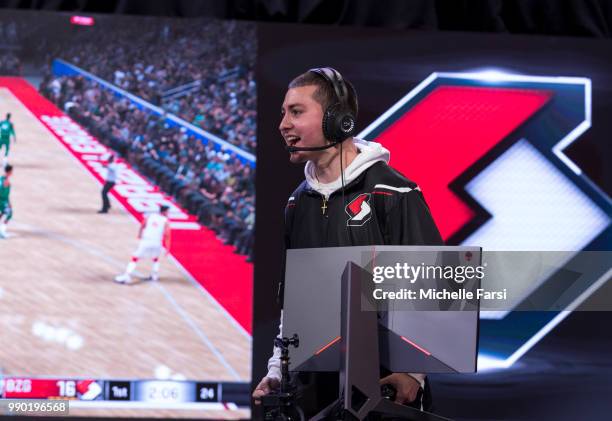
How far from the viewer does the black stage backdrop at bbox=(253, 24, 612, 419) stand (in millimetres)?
4605

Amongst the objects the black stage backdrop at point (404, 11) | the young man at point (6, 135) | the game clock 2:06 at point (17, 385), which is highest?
the black stage backdrop at point (404, 11)

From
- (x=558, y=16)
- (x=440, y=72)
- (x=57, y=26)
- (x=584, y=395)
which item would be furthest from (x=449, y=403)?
(x=57, y=26)

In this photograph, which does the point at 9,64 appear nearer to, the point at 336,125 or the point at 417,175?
the point at 417,175

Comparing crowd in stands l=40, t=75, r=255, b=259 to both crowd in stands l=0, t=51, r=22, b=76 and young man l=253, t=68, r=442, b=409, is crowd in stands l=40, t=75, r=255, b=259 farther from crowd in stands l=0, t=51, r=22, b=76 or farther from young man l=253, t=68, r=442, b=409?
young man l=253, t=68, r=442, b=409

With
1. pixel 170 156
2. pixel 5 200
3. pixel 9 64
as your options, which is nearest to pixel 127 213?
pixel 170 156

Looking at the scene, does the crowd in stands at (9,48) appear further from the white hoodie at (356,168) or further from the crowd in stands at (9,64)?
the white hoodie at (356,168)

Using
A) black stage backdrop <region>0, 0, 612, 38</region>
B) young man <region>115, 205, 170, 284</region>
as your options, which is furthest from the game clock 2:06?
black stage backdrop <region>0, 0, 612, 38</region>

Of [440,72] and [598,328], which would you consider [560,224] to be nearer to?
[598,328]

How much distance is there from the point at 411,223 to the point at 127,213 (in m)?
2.85

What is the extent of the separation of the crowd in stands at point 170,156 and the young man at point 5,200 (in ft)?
1.58

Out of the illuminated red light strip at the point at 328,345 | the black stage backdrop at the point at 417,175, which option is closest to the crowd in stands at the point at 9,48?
the black stage backdrop at the point at 417,175

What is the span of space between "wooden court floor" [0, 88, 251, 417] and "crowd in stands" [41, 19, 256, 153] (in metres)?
0.51

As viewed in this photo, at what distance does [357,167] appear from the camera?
2.21 meters

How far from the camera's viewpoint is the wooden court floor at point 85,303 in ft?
14.5
